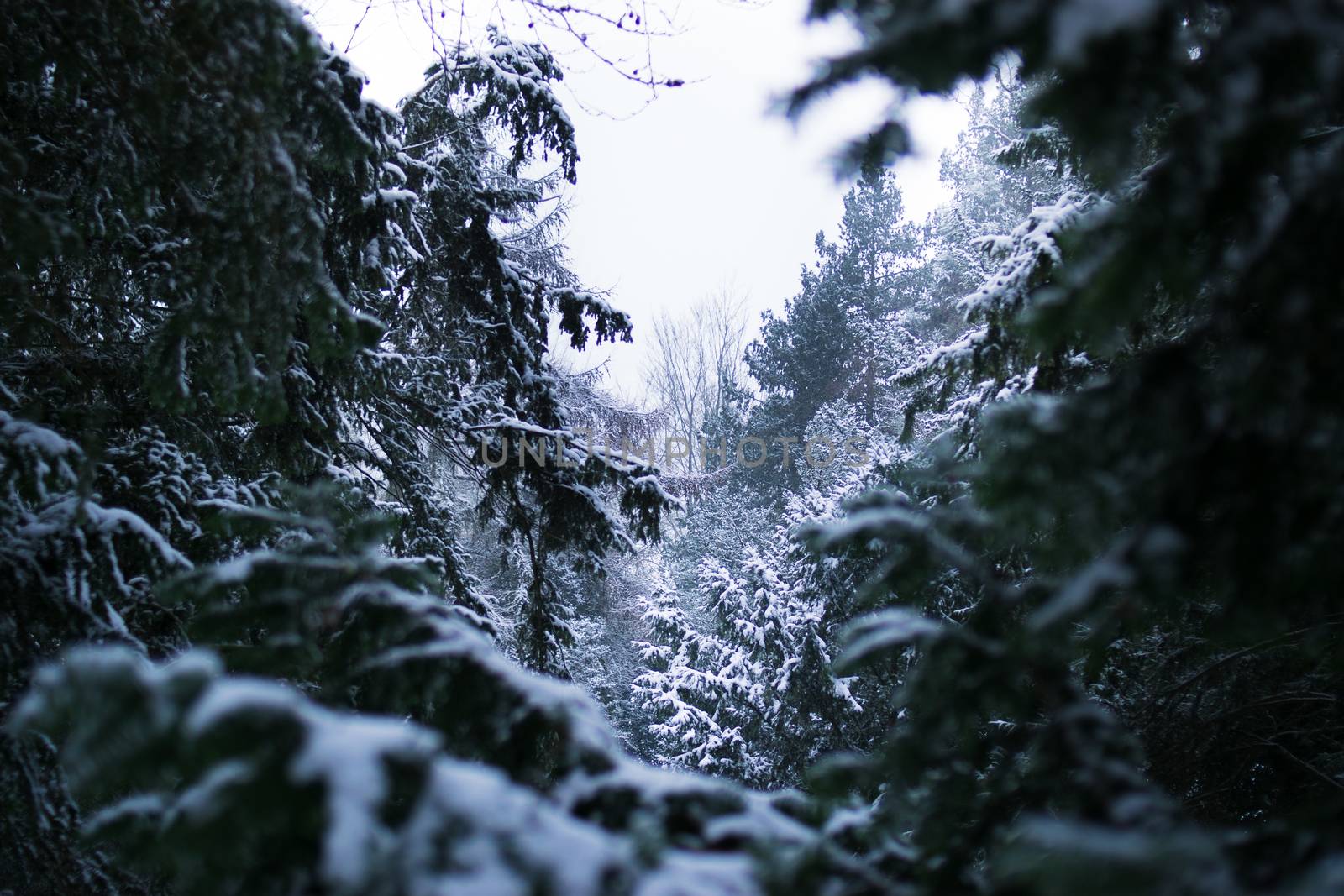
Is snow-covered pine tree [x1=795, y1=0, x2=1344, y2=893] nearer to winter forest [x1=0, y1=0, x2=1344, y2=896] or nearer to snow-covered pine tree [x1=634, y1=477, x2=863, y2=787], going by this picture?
winter forest [x1=0, y1=0, x2=1344, y2=896]

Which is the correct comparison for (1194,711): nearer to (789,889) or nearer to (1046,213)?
(1046,213)

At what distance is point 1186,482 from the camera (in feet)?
3.42

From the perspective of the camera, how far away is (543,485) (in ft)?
17.0

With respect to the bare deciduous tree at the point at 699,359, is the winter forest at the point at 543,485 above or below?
below

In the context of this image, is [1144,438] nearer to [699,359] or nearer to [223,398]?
[223,398]

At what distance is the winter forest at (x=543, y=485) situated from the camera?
945 millimetres

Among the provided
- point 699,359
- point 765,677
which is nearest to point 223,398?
point 765,677

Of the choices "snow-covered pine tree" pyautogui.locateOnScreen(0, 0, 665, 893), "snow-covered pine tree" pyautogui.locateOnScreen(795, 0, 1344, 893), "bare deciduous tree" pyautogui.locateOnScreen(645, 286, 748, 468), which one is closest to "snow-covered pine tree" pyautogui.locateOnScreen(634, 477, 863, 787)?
"snow-covered pine tree" pyautogui.locateOnScreen(0, 0, 665, 893)

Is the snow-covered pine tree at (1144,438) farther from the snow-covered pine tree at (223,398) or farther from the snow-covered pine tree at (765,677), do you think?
the snow-covered pine tree at (765,677)

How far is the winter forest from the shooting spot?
0.95 metres

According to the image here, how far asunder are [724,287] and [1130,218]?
2264cm

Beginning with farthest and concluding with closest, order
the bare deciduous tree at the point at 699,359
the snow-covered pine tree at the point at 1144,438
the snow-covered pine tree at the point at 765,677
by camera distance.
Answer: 1. the bare deciduous tree at the point at 699,359
2. the snow-covered pine tree at the point at 765,677
3. the snow-covered pine tree at the point at 1144,438

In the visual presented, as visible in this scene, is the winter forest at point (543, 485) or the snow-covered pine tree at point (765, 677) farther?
the snow-covered pine tree at point (765, 677)

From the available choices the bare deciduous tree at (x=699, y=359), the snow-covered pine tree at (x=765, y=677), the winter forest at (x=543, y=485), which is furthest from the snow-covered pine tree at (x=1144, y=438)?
the bare deciduous tree at (x=699, y=359)
